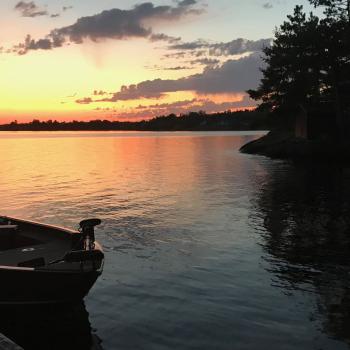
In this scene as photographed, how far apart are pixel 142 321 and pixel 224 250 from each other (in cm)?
670

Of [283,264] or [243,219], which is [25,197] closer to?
[243,219]

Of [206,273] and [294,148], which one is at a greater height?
[294,148]

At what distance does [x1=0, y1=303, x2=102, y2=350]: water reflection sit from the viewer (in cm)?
1015

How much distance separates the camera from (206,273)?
1438cm

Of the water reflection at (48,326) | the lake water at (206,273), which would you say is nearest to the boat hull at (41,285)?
the water reflection at (48,326)

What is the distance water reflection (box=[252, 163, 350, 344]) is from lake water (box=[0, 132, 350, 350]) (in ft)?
→ 0.16

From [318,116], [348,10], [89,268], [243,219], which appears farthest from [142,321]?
[318,116]

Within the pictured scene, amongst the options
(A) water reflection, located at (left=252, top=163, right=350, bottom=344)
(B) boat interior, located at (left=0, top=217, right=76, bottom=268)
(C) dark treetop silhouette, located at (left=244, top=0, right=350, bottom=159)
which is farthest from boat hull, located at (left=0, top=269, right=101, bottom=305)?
(C) dark treetop silhouette, located at (left=244, top=0, right=350, bottom=159)

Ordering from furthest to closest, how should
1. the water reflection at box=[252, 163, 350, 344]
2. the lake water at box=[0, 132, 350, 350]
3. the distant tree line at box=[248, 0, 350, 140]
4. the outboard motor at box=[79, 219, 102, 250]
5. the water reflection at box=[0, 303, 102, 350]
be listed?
the distant tree line at box=[248, 0, 350, 140] < the outboard motor at box=[79, 219, 102, 250] < the water reflection at box=[252, 163, 350, 344] < the lake water at box=[0, 132, 350, 350] < the water reflection at box=[0, 303, 102, 350]

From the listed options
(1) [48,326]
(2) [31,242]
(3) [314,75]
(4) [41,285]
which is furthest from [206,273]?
(3) [314,75]

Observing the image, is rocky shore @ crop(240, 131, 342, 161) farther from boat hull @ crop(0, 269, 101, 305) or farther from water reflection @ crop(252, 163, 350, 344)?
boat hull @ crop(0, 269, 101, 305)

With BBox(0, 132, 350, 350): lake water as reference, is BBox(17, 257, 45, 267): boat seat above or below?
above

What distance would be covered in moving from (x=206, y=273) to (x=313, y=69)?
45062mm

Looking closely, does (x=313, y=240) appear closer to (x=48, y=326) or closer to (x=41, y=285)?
(x=48, y=326)
